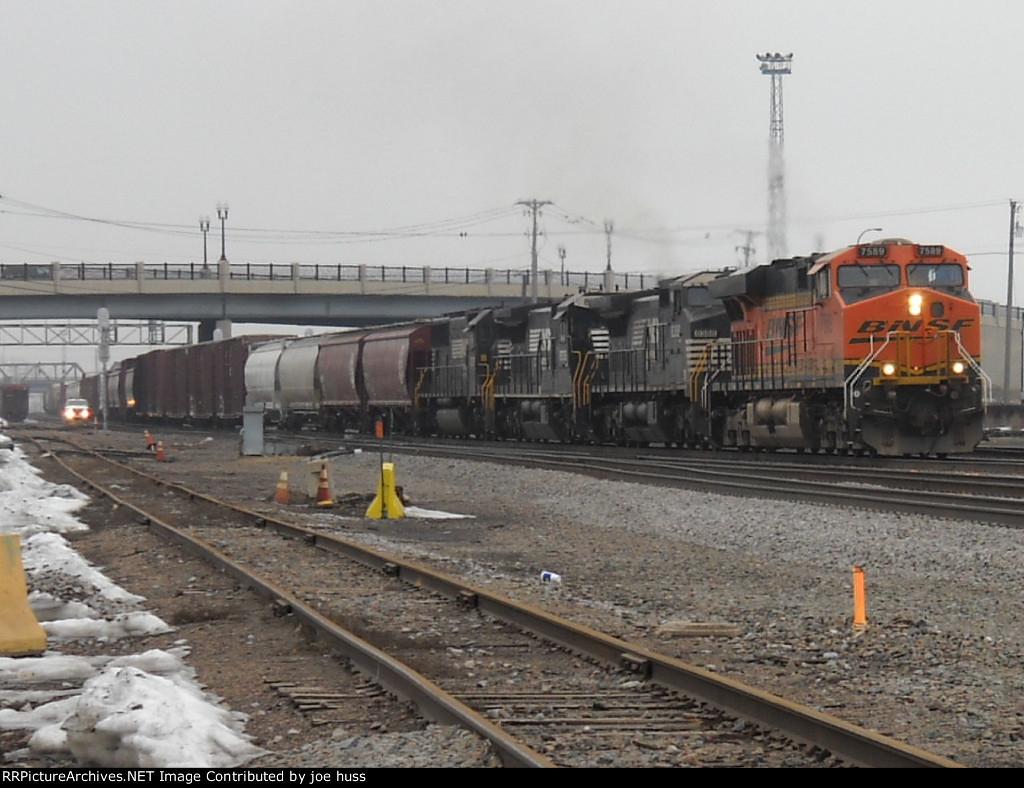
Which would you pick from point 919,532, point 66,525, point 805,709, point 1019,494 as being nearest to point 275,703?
point 805,709

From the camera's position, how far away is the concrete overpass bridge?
68181 millimetres

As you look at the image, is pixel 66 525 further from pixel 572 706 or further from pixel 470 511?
pixel 572 706

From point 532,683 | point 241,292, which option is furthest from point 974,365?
point 241,292

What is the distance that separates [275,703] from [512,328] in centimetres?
2927

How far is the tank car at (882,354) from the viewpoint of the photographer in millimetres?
21359

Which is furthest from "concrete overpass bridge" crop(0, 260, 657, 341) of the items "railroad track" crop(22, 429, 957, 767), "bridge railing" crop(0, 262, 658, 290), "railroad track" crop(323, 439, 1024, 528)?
"railroad track" crop(22, 429, 957, 767)

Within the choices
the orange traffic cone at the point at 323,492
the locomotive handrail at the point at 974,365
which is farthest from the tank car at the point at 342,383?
the locomotive handrail at the point at 974,365

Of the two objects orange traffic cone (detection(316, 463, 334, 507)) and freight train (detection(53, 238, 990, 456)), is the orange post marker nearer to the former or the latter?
orange traffic cone (detection(316, 463, 334, 507))

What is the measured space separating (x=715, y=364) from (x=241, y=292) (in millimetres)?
48391

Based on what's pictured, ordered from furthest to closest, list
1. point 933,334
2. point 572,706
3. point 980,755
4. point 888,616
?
point 933,334, point 888,616, point 572,706, point 980,755

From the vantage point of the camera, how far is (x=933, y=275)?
872 inches

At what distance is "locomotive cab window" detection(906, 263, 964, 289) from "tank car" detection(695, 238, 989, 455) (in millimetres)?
17

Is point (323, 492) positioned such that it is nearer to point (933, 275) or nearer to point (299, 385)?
point (933, 275)

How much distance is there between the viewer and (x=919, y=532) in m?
13.5
